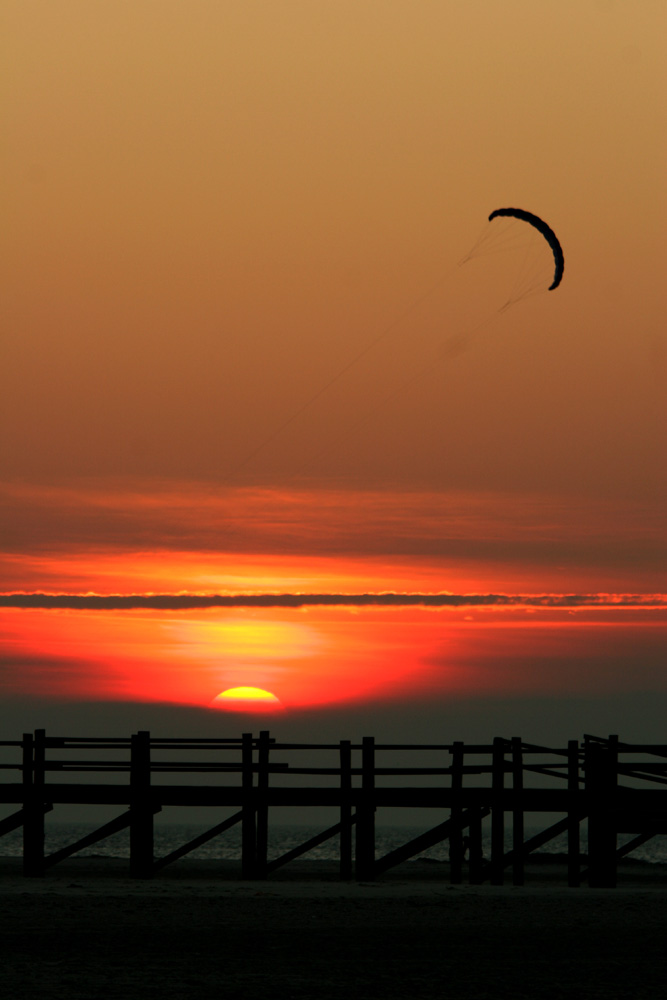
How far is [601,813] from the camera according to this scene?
2159cm

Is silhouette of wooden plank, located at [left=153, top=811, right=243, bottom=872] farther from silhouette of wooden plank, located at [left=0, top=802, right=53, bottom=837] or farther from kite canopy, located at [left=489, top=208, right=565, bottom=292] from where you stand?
kite canopy, located at [left=489, top=208, right=565, bottom=292]

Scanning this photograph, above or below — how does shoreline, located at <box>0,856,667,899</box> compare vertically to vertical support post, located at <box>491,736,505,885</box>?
below

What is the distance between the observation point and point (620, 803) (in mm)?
21750

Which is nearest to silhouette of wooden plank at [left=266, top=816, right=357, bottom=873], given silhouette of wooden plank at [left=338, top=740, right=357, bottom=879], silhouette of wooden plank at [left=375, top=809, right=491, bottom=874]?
silhouette of wooden plank at [left=338, top=740, right=357, bottom=879]

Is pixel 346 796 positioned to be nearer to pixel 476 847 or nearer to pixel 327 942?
pixel 476 847

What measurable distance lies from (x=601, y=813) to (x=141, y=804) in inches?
306

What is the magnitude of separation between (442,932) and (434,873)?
11.4m

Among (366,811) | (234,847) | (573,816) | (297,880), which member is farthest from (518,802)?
(234,847)

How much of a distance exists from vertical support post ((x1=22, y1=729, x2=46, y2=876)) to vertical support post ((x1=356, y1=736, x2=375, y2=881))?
18.2 ft

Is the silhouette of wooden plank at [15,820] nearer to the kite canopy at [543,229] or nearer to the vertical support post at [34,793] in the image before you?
the vertical support post at [34,793]

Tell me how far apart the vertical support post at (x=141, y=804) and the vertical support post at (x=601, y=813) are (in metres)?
7.41

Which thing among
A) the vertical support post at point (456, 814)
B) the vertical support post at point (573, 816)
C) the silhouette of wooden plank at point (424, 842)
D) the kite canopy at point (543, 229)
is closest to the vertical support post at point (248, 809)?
the silhouette of wooden plank at point (424, 842)

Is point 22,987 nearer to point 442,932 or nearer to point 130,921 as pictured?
point 130,921

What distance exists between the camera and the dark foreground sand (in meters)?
12.4
